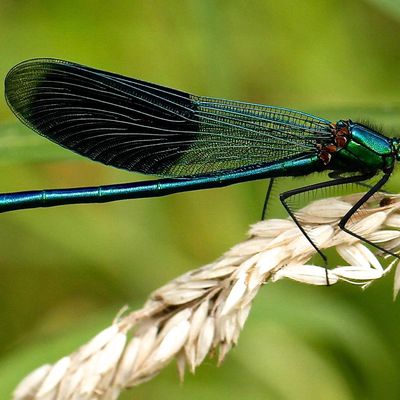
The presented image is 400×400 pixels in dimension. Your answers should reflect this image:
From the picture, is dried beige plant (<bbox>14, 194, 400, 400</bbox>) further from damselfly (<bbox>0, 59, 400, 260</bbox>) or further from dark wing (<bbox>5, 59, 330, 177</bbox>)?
dark wing (<bbox>5, 59, 330, 177</bbox>)

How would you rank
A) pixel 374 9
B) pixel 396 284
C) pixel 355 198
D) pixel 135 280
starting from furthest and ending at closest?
pixel 374 9 < pixel 135 280 < pixel 355 198 < pixel 396 284

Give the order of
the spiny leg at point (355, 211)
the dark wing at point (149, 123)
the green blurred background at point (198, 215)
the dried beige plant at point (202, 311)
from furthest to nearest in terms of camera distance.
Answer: the green blurred background at point (198, 215) < the dark wing at point (149, 123) < the spiny leg at point (355, 211) < the dried beige plant at point (202, 311)

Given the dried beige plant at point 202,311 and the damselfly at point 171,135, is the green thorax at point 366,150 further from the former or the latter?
the dried beige plant at point 202,311

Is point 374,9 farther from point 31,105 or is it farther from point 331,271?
point 331,271

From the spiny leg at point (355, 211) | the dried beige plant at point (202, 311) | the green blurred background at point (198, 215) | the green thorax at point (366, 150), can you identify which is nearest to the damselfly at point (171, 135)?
the green thorax at point (366, 150)

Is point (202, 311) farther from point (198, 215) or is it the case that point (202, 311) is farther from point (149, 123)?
point (198, 215)

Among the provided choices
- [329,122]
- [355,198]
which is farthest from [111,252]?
[355,198]

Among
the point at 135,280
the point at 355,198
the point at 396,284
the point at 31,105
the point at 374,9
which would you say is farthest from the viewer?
the point at 374,9

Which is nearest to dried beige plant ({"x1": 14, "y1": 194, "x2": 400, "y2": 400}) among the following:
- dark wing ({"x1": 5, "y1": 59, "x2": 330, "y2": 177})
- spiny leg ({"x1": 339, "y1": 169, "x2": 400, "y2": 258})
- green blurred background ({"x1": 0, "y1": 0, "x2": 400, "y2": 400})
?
spiny leg ({"x1": 339, "y1": 169, "x2": 400, "y2": 258})
